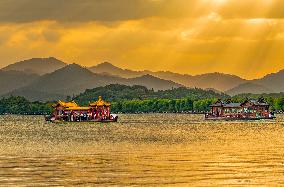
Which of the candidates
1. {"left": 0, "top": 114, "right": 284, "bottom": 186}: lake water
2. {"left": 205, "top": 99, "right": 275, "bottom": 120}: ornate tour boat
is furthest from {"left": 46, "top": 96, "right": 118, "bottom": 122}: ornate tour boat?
{"left": 0, "top": 114, "right": 284, "bottom": 186}: lake water

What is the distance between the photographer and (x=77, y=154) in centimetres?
5281

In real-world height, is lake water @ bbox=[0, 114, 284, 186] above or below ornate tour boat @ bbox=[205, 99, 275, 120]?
below

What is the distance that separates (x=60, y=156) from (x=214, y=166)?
12912 millimetres

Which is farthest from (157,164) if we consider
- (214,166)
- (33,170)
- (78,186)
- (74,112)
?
(74,112)

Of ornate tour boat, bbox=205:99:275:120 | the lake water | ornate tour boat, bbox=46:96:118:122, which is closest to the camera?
the lake water

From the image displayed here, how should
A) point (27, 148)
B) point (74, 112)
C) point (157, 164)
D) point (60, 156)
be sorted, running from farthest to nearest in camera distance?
1. point (74, 112)
2. point (27, 148)
3. point (60, 156)
4. point (157, 164)

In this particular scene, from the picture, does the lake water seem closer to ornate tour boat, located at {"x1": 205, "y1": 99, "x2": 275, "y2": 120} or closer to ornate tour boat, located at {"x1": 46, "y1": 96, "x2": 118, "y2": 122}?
ornate tour boat, located at {"x1": 46, "y1": 96, "x2": 118, "y2": 122}

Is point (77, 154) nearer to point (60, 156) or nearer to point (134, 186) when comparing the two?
point (60, 156)

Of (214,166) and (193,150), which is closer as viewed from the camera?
(214,166)

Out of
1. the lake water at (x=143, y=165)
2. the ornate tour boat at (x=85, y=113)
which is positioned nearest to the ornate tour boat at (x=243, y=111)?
the ornate tour boat at (x=85, y=113)

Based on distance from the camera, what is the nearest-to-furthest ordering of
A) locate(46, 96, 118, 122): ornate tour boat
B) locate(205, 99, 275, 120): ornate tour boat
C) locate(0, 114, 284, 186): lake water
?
locate(0, 114, 284, 186): lake water < locate(46, 96, 118, 122): ornate tour boat < locate(205, 99, 275, 120): ornate tour boat

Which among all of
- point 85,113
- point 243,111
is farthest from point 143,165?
point 243,111

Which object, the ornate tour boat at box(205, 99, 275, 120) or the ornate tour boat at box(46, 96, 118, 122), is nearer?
the ornate tour boat at box(46, 96, 118, 122)

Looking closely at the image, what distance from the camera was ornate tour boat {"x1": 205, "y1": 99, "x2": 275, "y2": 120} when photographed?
172m
